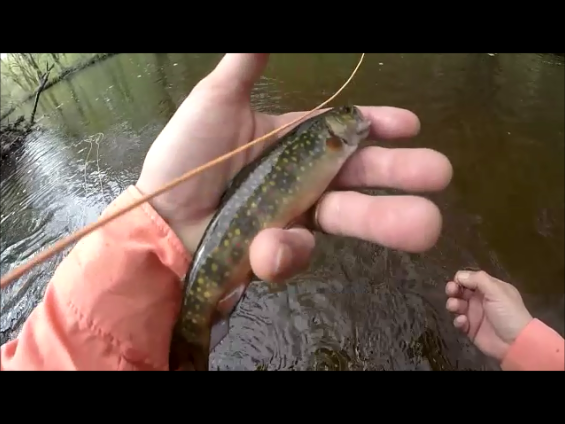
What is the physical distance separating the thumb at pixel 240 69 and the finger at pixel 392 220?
27 centimetres

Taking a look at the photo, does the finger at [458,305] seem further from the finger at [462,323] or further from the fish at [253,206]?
the fish at [253,206]

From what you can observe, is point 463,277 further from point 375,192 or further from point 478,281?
point 375,192

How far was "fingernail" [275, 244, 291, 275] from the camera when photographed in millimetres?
674

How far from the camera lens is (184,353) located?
2.63 ft

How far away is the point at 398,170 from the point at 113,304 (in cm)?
49

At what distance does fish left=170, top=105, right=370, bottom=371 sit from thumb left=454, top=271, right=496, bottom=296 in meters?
0.38

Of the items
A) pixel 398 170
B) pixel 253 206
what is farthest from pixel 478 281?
pixel 253 206

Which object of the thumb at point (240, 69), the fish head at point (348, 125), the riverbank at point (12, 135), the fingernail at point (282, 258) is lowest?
the riverbank at point (12, 135)

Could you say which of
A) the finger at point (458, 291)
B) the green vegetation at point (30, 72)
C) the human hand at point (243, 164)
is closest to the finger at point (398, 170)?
the human hand at point (243, 164)

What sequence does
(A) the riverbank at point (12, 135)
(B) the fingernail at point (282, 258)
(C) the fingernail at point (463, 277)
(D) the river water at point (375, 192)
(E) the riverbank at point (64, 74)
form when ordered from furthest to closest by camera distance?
(E) the riverbank at point (64, 74)
(A) the riverbank at point (12, 135)
(D) the river water at point (375, 192)
(C) the fingernail at point (463, 277)
(B) the fingernail at point (282, 258)

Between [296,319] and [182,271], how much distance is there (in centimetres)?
46

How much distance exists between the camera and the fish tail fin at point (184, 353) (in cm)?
80

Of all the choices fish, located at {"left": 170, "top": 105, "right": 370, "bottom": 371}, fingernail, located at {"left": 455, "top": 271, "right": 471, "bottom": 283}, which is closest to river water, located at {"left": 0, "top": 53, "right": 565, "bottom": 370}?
fingernail, located at {"left": 455, "top": 271, "right": 471, "bottom": 283}
